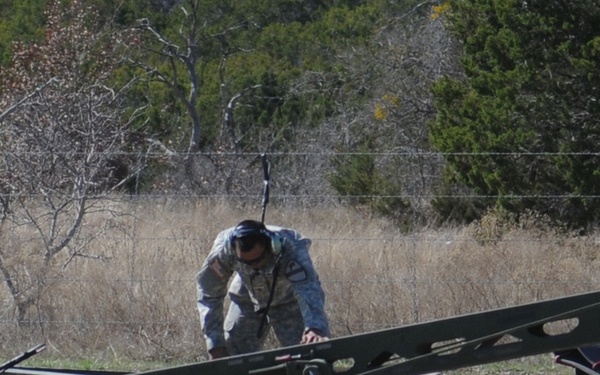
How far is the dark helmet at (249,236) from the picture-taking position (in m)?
5.80

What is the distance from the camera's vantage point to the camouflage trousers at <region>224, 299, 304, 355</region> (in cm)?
652

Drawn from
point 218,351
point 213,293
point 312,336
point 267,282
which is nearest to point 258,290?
point 267,282

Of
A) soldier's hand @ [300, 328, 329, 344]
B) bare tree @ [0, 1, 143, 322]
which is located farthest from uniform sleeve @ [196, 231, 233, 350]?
bare tree @ [0, 1, 143, 322]

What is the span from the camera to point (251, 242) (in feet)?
19.1

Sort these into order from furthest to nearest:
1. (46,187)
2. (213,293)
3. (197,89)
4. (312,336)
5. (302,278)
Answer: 1. (197,89)
2. (46,187)
3. (213,293)
4. (302,278)
5. (312,336)

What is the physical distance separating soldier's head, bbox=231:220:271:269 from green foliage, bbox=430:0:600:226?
10.9 m

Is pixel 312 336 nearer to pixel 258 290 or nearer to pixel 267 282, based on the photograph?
pixel 267 282

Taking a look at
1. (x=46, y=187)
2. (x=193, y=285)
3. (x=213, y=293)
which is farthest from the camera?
(x=46, y=187)

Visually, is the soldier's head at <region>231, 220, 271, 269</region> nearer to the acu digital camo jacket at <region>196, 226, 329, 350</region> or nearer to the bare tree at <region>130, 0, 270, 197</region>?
the acu digital camo jacket at <region>196, 226, 329, 350</region>

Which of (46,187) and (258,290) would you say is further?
(46,187)

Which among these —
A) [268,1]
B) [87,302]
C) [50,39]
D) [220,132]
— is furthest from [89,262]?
[268,1]

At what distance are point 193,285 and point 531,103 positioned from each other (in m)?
8.39

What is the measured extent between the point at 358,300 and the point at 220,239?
4.11 metres

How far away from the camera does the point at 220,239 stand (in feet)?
20.5
